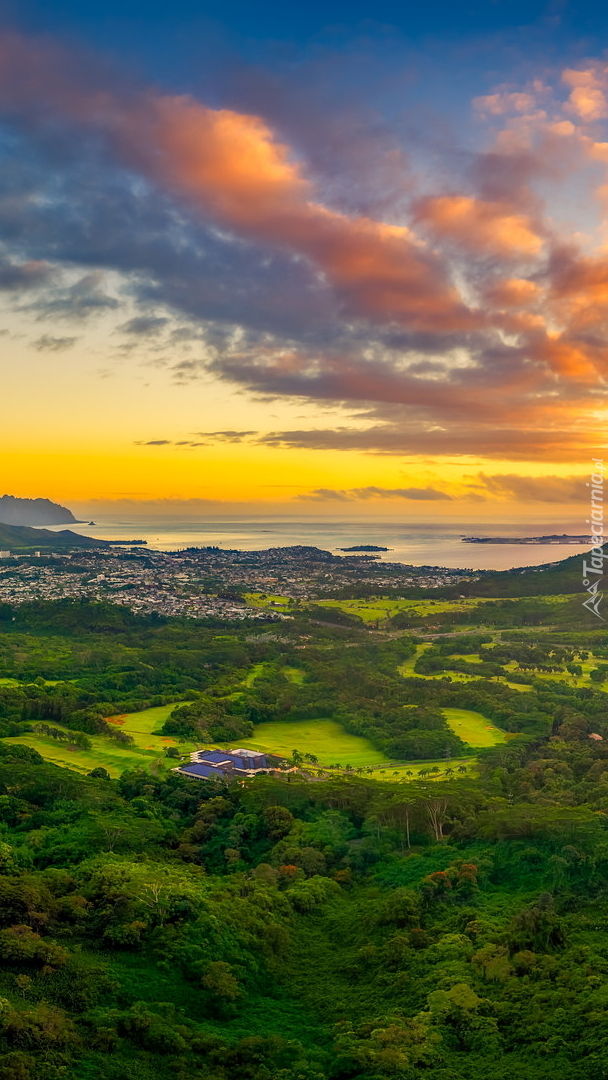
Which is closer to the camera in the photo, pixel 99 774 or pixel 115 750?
pixel 99 774

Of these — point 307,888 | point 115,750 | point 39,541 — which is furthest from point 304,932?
point 39,541

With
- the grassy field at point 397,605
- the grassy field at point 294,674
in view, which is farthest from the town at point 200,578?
the grassy field at point 294,674

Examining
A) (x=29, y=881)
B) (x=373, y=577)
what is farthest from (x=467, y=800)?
(x=373, y=577)

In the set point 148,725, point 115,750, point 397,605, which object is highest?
point 397,605

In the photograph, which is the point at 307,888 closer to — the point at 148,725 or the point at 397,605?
the point at 148,725

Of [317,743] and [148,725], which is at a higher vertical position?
[148,725]

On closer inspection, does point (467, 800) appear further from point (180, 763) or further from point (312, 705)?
point (312, 705)

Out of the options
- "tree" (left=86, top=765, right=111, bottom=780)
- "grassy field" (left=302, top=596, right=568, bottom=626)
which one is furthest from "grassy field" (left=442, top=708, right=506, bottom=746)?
"grassy field" (left=302, top=596, right=568, bottom=626)
